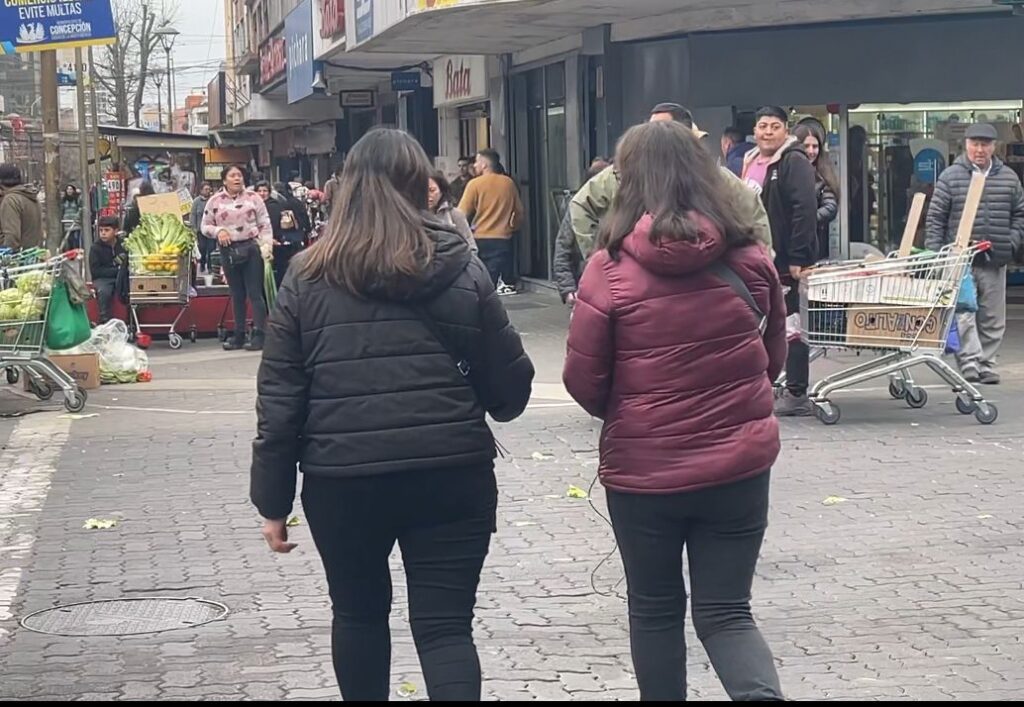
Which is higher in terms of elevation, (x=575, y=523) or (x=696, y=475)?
(x=696, y=475)

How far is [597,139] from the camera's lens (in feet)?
61.7

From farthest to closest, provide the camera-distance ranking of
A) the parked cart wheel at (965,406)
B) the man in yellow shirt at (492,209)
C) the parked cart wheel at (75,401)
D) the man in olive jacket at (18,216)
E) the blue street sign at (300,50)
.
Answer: the blue street sign at (300,50)
the man in yellow shirt at (492,209)
the man in olive jacket at (18,216)
the parked cart wheel at (75,401)
the parked cart wheel at (965,406)

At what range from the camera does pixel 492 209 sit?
18.7 meters

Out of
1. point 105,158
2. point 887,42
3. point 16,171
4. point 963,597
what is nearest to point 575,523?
point 963,597

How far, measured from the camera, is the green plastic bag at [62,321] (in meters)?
11.5

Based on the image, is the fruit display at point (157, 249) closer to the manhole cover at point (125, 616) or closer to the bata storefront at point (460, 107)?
the bata storefront at point (460, 107)

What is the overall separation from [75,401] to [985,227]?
6816 mm

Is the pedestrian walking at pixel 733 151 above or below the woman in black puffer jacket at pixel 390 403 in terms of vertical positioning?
above

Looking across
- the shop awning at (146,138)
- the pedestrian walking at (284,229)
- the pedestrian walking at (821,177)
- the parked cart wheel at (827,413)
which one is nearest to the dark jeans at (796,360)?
the parked cart wheel at (827,413)

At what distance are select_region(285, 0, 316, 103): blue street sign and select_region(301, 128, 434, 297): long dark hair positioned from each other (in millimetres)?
20506

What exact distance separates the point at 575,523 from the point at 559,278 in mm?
2108

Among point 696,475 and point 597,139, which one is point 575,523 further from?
point 597,139

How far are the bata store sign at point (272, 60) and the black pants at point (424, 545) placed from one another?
25092 millimetres

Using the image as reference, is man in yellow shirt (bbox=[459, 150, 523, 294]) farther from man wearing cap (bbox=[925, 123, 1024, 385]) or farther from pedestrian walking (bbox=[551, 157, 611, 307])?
pedestrian walking (bbox=[551, 157, 611, 307])
